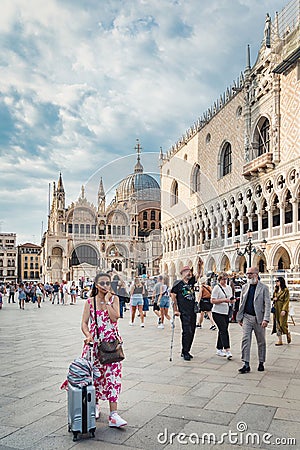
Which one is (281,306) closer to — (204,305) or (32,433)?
(204,305)

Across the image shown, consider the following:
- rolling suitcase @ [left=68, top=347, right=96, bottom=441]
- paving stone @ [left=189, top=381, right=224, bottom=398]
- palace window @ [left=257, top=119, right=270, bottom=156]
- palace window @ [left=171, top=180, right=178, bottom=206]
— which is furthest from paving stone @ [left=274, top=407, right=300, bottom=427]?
palace window @ [left=171, top=180, right=178, bottom=206]

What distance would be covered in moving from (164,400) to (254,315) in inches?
88.0

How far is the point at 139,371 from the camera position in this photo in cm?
657

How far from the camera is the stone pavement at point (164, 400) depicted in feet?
12.9

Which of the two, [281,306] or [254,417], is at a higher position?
[281,306]

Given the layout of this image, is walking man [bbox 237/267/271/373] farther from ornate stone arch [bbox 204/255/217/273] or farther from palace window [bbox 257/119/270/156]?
ornate stone arch [bbox 204/255/217/273]

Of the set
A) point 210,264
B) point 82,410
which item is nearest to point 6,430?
point 82,410

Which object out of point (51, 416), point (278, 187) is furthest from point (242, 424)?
point (278, 187)

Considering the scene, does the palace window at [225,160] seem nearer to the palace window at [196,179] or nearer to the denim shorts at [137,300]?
the palace window at [196,179]

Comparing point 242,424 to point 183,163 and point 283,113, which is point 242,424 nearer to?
point 283,113

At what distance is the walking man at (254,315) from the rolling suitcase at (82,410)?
3102 mm

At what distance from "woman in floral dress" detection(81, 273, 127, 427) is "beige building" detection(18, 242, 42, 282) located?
102m

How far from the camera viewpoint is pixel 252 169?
101 feet

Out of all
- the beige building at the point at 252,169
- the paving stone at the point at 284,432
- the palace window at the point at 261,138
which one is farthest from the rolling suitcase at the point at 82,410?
the palace window at the point at 261,138
